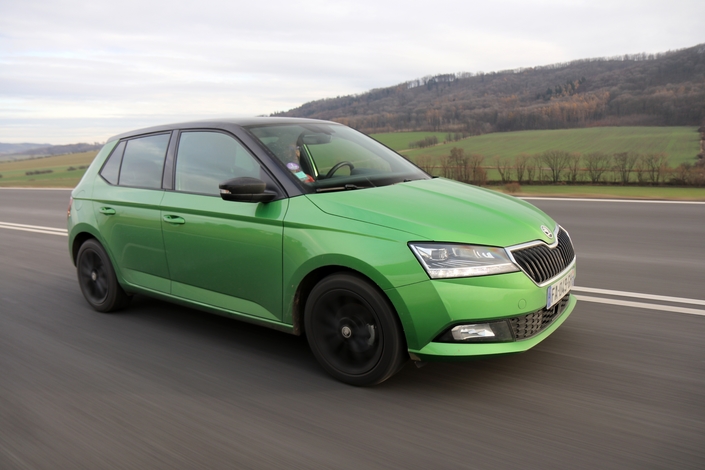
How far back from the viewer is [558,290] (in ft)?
11.3

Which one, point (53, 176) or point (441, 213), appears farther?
point (53, 176)

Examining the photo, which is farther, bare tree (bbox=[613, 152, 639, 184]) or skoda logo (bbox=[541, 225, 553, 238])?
bare tree (bbox=[613, 152, 639, 184])

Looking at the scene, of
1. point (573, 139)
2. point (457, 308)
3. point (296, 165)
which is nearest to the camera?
point (457, 308)

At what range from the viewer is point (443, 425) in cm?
289

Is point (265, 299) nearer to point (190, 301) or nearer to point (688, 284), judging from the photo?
point (190, 301)

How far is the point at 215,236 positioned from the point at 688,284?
4138mm

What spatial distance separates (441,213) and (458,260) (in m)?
0.39

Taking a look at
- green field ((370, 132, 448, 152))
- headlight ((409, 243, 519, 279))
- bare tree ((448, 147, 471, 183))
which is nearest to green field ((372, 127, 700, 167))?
green field ((370, 132, 448, 152))

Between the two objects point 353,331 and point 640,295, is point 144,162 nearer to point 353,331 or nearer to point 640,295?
point 353,331

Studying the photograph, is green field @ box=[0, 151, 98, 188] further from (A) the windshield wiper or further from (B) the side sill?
Result: (A) the windshield wiper

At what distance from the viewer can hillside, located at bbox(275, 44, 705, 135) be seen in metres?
55.8

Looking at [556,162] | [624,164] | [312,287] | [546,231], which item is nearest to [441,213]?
[546,231]

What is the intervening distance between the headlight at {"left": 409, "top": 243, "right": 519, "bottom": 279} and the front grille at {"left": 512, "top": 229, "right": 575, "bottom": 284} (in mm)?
126

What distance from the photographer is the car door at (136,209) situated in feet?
14.4
